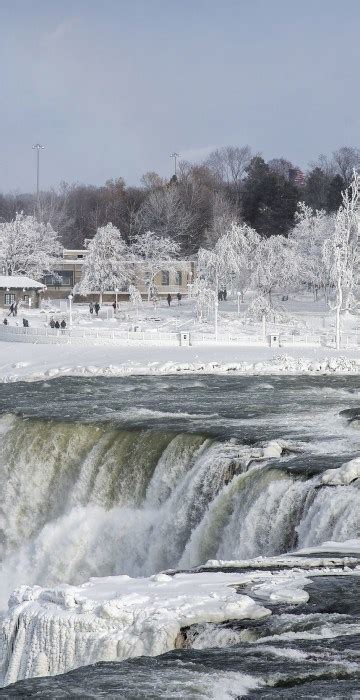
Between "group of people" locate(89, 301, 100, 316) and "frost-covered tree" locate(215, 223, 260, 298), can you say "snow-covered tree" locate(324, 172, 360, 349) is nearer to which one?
"frost-covered tree" locate(215, 223, 260, 298)

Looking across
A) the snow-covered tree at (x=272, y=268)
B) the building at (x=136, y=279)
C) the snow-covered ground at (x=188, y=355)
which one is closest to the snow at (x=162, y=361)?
the snow-covered ground at (x=188, y=355)

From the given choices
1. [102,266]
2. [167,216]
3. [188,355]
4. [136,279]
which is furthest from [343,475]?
[167,216]

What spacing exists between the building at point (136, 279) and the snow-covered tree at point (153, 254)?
31cm

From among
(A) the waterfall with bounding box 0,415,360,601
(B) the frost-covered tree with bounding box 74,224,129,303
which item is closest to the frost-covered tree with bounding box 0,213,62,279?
(B) the frost-covered tree with bounding box 74,224,129,303

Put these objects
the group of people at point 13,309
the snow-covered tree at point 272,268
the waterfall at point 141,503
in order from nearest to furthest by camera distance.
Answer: the waterfall at point 141,503 → the snow-covered tree at point 272,268 → the group of people at point 13,309

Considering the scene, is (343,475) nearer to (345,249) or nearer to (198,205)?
(345,249)

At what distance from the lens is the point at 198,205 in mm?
105750

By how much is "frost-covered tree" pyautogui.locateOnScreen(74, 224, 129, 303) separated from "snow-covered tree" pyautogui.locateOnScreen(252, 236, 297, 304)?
12.3 m

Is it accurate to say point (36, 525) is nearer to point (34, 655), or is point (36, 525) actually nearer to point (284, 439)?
point (284, 439)

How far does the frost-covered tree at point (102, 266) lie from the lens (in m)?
81.1

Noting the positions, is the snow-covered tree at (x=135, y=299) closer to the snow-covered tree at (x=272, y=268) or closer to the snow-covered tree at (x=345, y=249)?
the snow-covered tree at (x=272, y=268)

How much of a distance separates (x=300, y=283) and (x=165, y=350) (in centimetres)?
2736

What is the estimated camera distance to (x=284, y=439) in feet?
94.3

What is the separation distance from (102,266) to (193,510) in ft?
186
